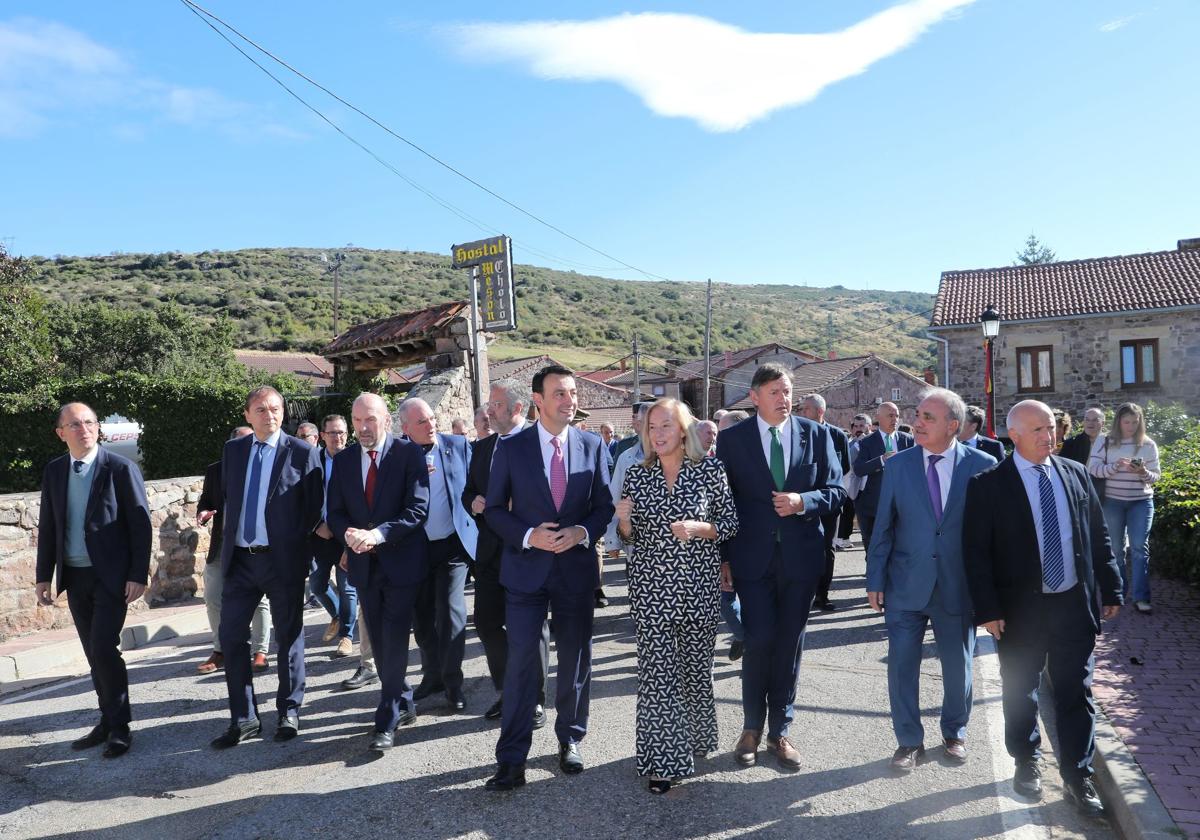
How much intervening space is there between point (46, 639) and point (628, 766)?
5.76m

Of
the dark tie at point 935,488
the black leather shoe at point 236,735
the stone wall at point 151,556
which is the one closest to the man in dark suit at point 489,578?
the black leather shoe at point 236,735

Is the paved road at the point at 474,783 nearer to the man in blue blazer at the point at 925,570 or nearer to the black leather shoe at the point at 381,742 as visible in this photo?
the black leather shoe at the point at 381,742

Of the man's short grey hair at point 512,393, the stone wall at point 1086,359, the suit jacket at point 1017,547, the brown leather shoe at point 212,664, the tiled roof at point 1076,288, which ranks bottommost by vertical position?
the brown leather shoe at point 212,664

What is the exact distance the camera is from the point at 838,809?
3.74 meters

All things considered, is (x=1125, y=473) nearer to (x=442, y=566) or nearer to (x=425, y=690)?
(x=442, y=566)

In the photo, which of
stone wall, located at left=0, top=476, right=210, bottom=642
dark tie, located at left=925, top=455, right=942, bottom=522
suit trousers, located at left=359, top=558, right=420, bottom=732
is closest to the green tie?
dark tie, located at left=925, top=455, right=942, bottom=522

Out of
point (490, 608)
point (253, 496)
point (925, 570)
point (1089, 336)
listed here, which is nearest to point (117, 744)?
point (253, 496)

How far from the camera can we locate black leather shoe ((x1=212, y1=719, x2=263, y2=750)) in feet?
15.8

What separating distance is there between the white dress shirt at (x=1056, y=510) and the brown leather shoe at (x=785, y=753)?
147 centimetres

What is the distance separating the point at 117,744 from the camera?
4.79 m

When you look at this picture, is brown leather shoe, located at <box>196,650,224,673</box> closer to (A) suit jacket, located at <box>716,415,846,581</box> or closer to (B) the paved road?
(B) the paved road

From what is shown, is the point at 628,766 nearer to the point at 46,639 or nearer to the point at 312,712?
the point at 312,712

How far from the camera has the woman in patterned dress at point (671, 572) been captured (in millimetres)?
3996

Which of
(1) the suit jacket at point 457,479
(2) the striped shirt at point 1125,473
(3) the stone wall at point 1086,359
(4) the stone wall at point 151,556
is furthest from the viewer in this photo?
(3) the stone wall at point 1086,359
